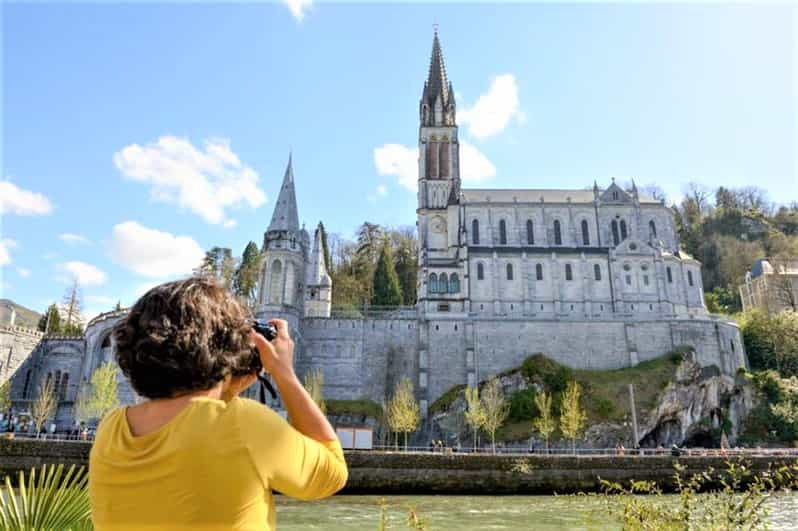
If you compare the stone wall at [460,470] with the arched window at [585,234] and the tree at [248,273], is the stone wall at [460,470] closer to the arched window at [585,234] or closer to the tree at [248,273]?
the arched window at [585,234]

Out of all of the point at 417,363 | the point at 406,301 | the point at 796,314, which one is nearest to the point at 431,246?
the point at 406,301

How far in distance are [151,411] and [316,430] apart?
60cm

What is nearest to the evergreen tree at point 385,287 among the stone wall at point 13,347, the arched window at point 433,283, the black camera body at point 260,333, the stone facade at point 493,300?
the stone facade at point 493,300

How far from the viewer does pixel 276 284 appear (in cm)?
4450

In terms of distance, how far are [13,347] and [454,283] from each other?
37717 mm

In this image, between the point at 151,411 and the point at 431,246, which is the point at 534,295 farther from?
the point at 151,411

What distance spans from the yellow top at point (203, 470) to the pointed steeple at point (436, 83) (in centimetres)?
6647

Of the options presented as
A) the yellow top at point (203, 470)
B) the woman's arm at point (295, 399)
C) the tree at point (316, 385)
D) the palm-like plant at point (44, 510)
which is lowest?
the palm-like plant at point (44, 510)

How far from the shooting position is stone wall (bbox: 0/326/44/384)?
44094mm

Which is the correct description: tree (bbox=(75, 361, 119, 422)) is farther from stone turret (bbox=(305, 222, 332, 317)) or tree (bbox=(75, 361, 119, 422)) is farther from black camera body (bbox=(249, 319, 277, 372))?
black camera body (bbox=(249, 319, 277, 372))

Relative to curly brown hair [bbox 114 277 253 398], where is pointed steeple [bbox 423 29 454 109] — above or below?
above

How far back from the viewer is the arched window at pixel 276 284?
4422cm

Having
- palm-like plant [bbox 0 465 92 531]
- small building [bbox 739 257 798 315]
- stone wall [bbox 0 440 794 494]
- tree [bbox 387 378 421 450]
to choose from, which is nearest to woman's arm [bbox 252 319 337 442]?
palm-like plant [bbox 0 465 92 531]

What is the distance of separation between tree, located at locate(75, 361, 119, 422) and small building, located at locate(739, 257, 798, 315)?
6368cm
